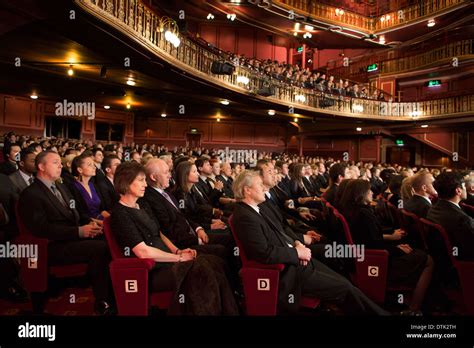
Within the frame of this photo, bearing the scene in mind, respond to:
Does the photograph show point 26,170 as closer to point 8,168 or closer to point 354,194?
point 8,168

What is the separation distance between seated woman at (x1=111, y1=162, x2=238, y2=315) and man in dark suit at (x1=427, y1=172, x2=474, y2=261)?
1.78 meters

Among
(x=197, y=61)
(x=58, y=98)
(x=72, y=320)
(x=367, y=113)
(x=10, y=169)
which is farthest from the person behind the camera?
(x=367, y=113)

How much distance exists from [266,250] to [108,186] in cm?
253

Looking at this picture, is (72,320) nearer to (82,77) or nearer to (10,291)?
Result: (10,291)

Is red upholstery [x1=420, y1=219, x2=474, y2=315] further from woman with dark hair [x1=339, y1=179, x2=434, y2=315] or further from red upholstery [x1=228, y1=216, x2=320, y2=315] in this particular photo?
red upholstery [x1=228, y1=216, x2=320, y2=315]

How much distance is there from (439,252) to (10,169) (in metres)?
4.80

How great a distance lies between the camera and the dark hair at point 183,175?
3756mm

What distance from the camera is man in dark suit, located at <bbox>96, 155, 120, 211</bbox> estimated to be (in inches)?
156

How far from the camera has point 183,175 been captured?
376 cm

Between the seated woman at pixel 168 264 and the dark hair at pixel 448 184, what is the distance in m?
1.91

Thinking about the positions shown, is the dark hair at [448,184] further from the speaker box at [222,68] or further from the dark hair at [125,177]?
the speaker box at [222,68]

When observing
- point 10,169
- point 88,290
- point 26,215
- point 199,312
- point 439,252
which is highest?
point 10,169

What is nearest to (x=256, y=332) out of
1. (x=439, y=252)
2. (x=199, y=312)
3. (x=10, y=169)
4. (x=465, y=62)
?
(x=199, y=312)

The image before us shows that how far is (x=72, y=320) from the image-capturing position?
2.30m
